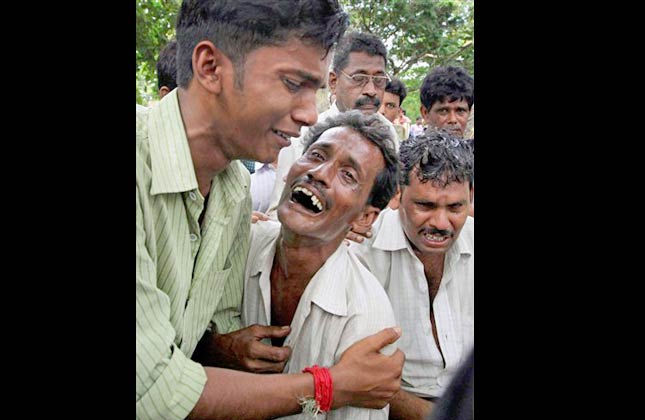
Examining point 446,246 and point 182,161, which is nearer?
point 182,161

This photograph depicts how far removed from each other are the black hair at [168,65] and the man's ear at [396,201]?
2.41 ft

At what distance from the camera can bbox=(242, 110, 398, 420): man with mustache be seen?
2152 mm

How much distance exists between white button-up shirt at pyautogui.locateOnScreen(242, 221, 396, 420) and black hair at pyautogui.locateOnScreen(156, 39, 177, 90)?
52 centimetres

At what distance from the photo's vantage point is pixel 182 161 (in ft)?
6.48

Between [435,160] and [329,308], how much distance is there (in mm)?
564

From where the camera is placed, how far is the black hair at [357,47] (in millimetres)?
2180

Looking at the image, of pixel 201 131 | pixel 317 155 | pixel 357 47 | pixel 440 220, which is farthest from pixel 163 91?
pixel 440 220

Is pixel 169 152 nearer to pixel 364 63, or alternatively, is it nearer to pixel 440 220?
pixel 364 63

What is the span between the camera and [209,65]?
6.49 feet

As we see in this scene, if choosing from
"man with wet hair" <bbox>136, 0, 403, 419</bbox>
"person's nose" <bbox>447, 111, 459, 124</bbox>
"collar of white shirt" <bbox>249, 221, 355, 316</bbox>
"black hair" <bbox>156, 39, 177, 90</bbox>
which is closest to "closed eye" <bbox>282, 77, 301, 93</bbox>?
"man with wet hair" <bbox>136, 0, 403, 419</bbox>
